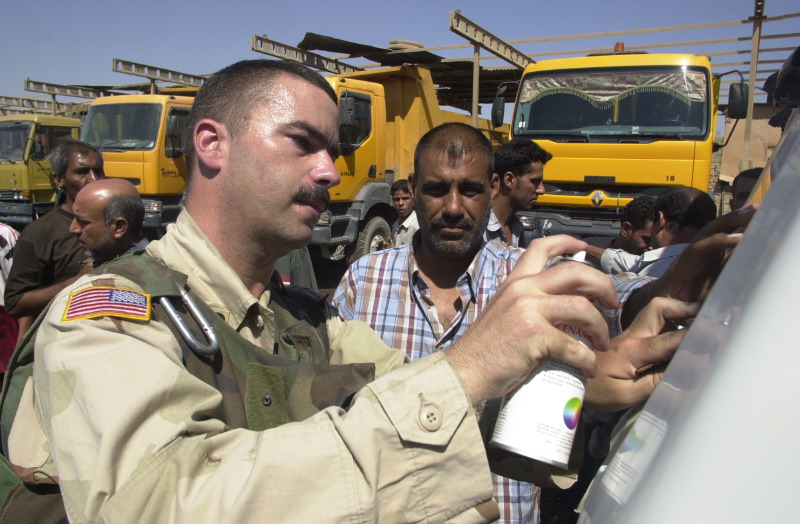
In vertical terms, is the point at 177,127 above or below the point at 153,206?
above

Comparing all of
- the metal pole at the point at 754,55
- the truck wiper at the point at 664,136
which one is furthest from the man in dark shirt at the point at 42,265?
the metal pole at the point at 754,55

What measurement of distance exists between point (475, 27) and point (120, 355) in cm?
763

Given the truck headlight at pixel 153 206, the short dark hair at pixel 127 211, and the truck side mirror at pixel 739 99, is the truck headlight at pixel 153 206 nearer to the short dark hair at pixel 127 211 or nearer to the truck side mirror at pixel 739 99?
the short dark hair at pixel 127 211

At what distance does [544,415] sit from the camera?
0.86 meters

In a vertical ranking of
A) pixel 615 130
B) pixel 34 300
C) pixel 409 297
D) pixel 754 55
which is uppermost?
pixel 754 55

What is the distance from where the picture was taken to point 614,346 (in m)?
1.16

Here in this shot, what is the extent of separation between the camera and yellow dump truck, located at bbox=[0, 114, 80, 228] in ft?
36.9

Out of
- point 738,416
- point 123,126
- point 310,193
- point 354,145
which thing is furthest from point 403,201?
point 738,416

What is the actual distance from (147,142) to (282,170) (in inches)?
333

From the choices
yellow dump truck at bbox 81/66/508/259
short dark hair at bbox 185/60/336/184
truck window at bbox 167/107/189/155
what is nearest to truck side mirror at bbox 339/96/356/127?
yellow dump truck at bbox 81/66/508/259

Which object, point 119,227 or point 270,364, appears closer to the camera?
point 270,364

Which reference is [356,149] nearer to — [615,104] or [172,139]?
[172,139]

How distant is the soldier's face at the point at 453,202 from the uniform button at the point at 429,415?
1.36 m

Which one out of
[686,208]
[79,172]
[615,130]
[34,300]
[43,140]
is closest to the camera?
[686,208]
